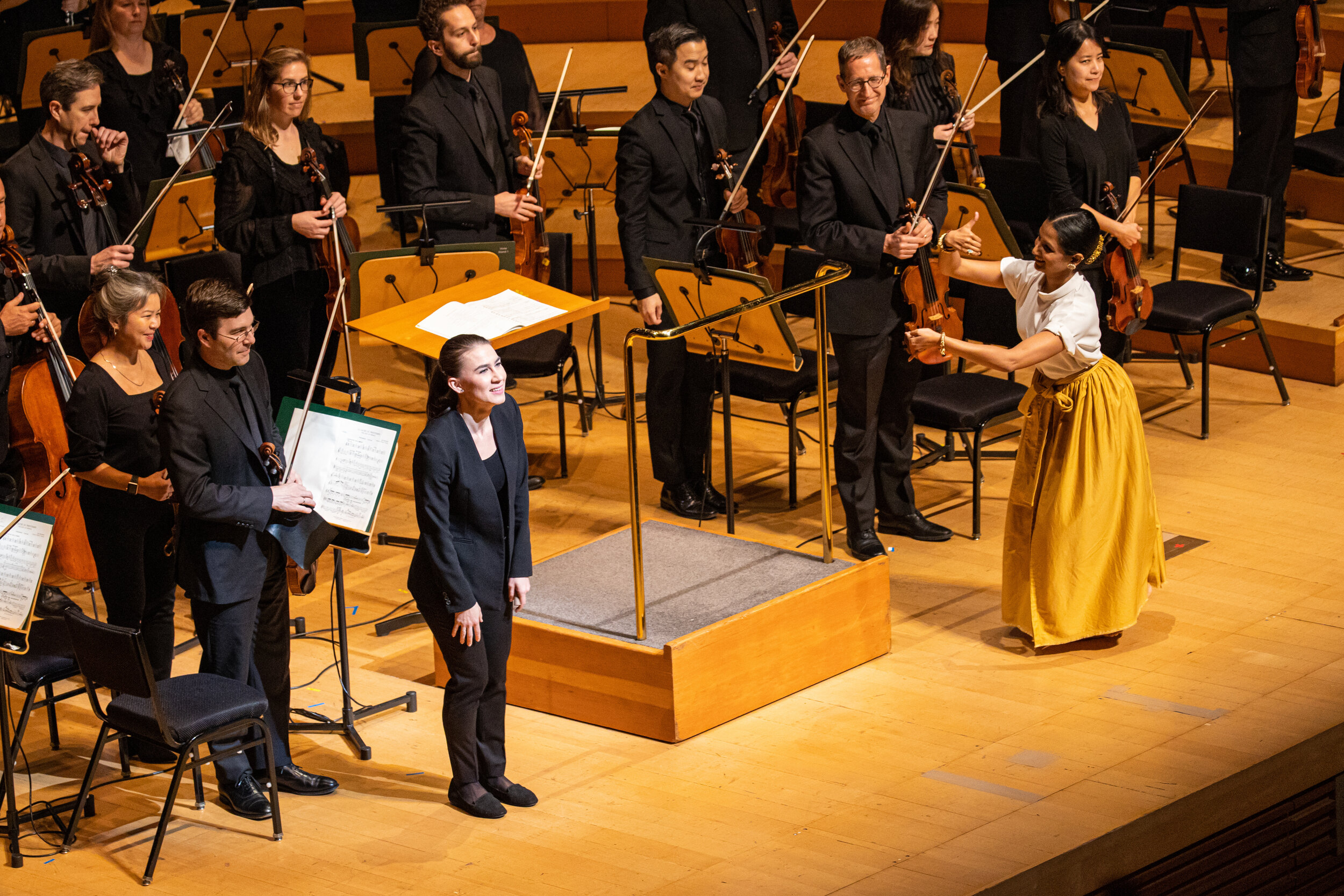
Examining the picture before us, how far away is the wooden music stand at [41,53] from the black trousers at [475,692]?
136 inches

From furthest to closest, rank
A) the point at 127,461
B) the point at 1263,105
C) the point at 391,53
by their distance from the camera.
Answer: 1. the point at 391,53
2. the point at 1263,105
3. the point at 127,461

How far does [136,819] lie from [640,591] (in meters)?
1.40

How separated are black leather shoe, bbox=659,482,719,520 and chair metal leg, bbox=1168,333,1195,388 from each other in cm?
218

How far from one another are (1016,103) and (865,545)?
2.86 meters

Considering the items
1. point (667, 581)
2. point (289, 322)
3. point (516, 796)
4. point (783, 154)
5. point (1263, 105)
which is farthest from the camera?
point (1263, 105)

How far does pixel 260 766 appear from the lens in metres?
4.34

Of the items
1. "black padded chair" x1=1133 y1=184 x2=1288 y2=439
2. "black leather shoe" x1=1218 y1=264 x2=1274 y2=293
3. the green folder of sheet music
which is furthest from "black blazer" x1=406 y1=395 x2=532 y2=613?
"black leather shoe" x1=1218 y1=264 x2=1274 y2=293

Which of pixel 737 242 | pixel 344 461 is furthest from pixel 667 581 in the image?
pixel 737 242

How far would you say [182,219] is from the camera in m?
5.61

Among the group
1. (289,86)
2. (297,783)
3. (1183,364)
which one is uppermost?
(289,86)

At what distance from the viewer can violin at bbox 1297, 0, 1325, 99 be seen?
675cm

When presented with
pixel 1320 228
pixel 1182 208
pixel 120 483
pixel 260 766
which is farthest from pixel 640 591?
pixel 1320 228

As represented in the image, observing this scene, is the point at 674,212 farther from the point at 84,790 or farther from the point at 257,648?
the point at 84,790

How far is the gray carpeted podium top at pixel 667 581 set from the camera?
4.71 m
